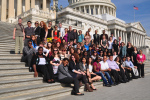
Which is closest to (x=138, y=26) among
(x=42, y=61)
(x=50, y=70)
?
(x=42, y=61)

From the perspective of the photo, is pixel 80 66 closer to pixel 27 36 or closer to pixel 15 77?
pixel 15 77

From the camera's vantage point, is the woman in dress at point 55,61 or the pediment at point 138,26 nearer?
the woman in dress at point 55,61

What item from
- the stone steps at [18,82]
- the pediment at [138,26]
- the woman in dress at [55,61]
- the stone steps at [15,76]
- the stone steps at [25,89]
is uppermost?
the pediment at [138,26]

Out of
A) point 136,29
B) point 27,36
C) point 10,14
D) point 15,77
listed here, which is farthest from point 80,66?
point 136,29

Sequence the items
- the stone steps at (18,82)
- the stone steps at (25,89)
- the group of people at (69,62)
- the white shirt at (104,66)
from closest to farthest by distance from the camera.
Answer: the stone steps at (25,89) → the stone steps at (18,82) → the group of people at (69,62) → the white shirt at (104,66)

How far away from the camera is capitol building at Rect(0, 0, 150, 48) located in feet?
90.1

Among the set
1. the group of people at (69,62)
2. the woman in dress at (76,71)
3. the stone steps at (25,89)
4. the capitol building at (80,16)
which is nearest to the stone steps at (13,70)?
the group of people at (69,62)

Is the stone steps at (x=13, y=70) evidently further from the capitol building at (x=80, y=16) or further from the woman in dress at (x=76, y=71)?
the capitol building at (x=80, y=16)

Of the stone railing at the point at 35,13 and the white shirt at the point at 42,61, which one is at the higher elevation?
the stone railing at the point at 35,13

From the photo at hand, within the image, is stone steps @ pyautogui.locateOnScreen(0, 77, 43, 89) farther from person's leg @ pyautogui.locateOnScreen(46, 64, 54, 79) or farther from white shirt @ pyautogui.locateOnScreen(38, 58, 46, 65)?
white shirt @ pyautogui.locateOnScreen(38, 58, 46, 65)

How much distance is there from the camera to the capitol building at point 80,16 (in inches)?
1081

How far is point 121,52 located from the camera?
11.2 metres

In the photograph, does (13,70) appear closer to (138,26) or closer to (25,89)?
(25,89)

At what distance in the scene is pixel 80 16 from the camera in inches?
1572
